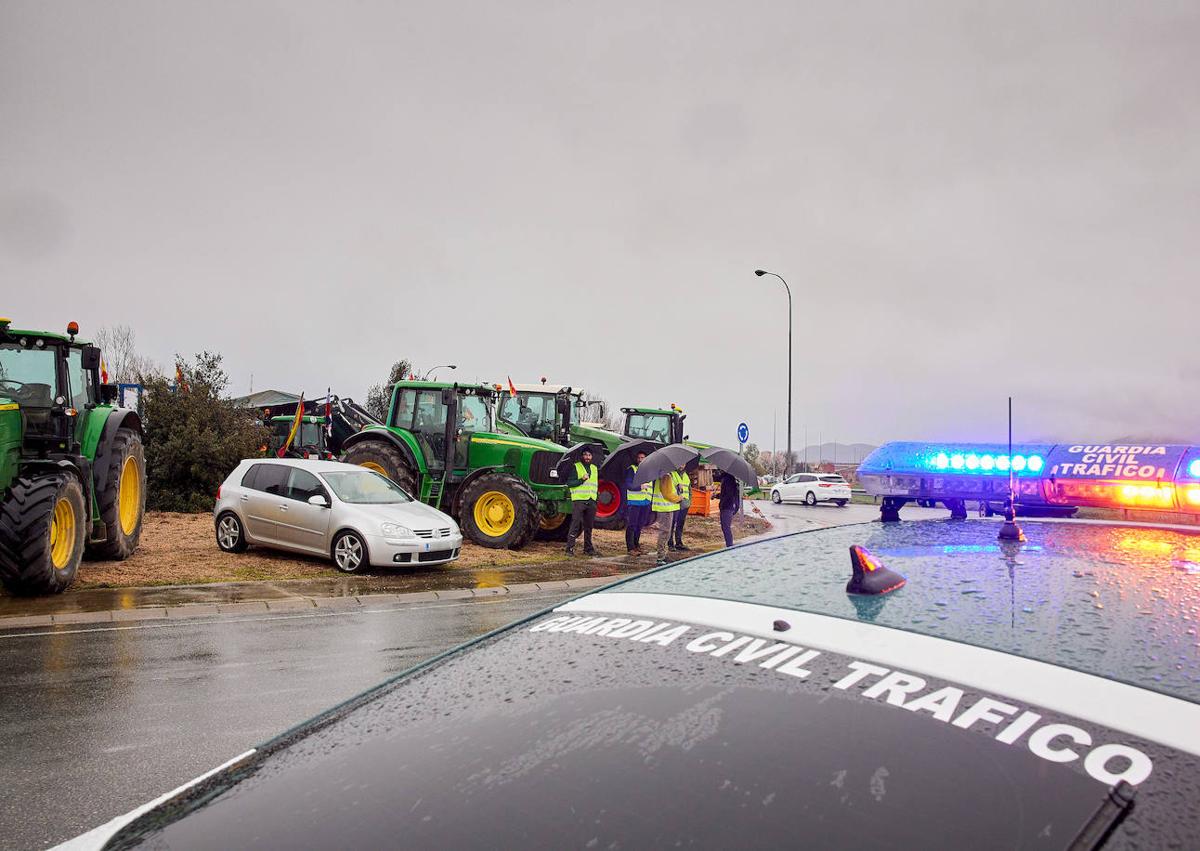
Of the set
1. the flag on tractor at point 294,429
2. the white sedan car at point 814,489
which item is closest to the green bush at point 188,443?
the flag on tractor at point 294,429

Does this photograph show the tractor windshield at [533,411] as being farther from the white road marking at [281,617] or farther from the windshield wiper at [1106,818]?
the windshield wiper at [1106,818]

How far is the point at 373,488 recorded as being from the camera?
13.5m

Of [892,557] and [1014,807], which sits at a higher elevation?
[892,557]

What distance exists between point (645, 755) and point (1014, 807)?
1.84 ft

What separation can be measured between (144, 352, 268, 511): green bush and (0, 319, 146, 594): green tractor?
8.05 m

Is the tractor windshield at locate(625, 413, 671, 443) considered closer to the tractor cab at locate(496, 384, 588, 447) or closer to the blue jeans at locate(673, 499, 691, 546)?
the tractor cab at locate(496, 384, 588, 447)

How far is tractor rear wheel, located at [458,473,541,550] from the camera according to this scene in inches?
608

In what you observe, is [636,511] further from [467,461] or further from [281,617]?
[281,617]

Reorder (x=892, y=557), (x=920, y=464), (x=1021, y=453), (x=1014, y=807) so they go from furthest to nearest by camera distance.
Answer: (x=1021, y=453), (x=920, y=464), (x=892, y=557), (x=1014, y=807)

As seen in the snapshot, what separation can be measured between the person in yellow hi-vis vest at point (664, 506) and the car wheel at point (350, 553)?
5018mm

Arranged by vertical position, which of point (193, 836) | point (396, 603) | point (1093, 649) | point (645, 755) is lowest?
point (396, 603)

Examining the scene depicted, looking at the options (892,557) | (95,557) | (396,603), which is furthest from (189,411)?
(892,557)

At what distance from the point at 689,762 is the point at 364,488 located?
40.8ft

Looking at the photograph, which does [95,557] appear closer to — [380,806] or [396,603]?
[396,603]
